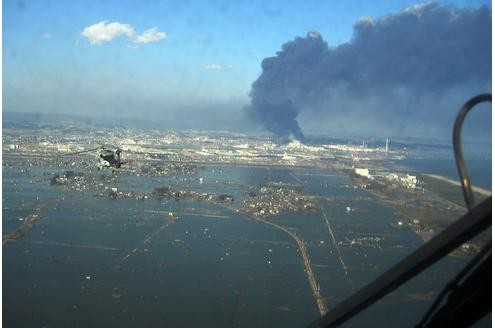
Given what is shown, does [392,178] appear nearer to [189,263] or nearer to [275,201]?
[275,201]

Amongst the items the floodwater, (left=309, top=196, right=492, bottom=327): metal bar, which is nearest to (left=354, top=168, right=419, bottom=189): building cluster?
the floodwater

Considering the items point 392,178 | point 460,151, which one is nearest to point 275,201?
point 392,178

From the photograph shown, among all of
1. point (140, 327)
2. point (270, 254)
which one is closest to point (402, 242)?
point (270, 254)

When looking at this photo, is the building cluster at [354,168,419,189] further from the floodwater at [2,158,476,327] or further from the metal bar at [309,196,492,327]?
the metal bar at [309,196,492,327]

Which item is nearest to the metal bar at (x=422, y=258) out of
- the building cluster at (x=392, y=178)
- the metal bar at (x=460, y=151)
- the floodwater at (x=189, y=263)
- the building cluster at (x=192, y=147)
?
the metal bar at (x=460, y=151)

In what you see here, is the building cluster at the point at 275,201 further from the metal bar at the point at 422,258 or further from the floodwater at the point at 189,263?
the metal bar at the point at 422,258

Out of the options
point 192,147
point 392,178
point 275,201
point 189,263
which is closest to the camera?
point 189,263
